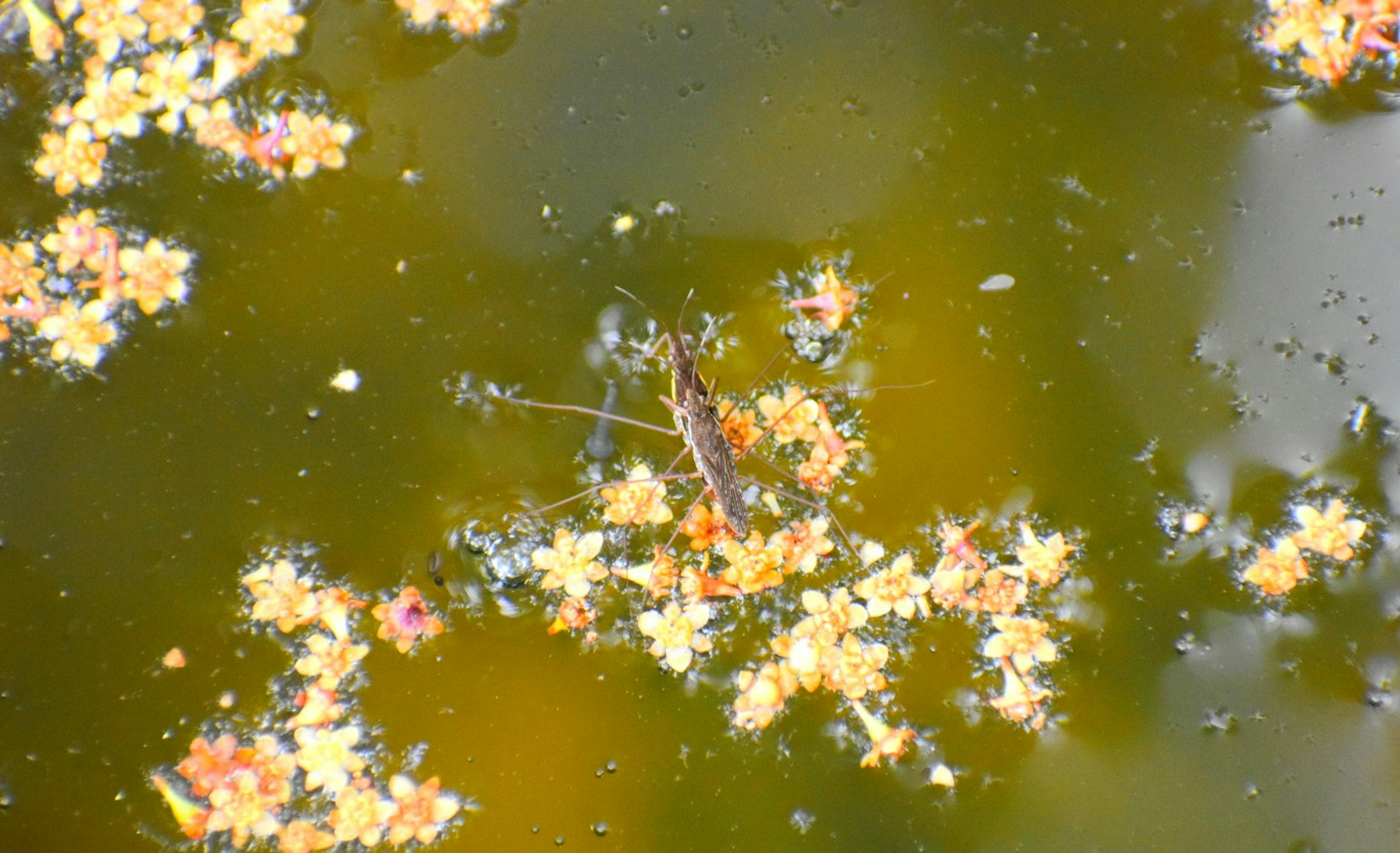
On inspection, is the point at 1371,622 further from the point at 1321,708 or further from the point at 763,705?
the point at 763,705

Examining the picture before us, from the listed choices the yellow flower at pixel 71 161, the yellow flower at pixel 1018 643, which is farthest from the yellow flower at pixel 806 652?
the yellow flower at pixel 71 161

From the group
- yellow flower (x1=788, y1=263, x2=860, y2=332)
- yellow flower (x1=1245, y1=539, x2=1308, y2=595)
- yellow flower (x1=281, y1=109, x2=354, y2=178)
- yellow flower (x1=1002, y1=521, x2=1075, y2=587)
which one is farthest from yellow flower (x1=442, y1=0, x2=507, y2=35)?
yellow flower (x1=1245, y1=539, x2=1308, y2=595)

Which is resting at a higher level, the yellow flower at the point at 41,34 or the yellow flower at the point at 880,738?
the yellow flower at the point at 41,34

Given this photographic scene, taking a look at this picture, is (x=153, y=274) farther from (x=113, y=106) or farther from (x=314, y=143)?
(x=314, y=143)

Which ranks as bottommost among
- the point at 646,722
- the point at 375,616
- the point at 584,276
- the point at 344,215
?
the point at 646,722

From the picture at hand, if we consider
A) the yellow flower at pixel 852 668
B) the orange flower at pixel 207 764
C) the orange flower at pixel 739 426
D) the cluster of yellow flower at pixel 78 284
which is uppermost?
the cluster of yellow flower at pixel 78 284

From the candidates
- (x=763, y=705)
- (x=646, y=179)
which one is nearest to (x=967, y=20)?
(x=646, y=179)

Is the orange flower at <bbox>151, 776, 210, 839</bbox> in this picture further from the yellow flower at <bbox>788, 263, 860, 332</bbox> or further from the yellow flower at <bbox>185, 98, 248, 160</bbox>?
the yellow flower at <bbox>788, 263, 860, 332</bbox>

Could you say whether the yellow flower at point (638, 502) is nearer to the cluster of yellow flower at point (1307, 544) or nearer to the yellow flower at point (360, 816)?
the yellow flower at point (360, 816)
